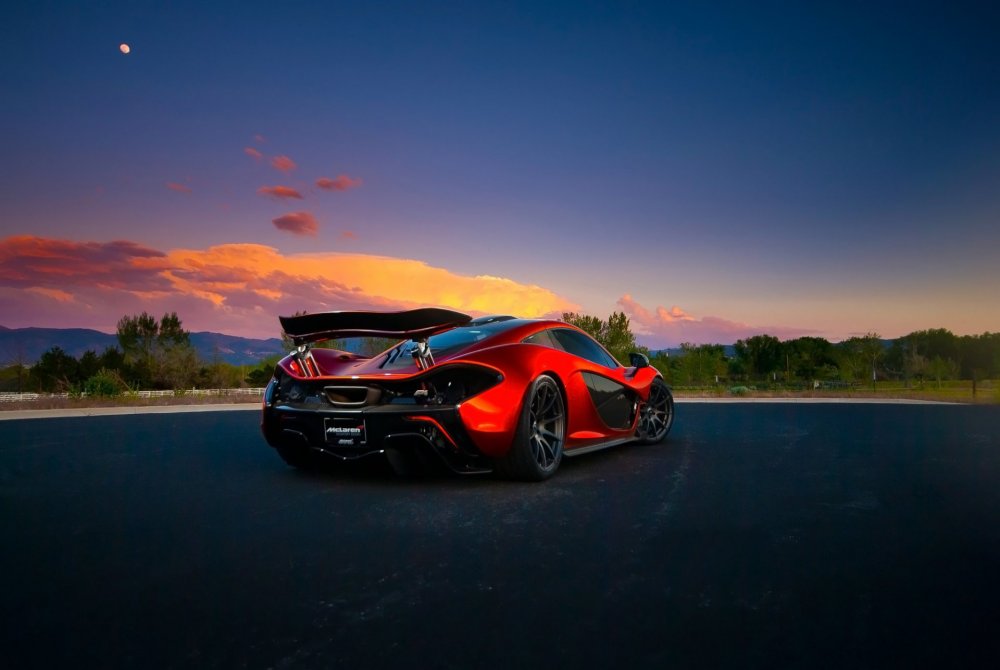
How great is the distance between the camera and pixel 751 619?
2.57 metres

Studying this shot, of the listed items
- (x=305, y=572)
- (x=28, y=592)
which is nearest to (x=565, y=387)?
(x=305, y=572)

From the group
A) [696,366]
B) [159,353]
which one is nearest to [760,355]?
[696,366]

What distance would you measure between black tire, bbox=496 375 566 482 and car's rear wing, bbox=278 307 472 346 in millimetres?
896

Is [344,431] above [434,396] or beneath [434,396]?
beneath

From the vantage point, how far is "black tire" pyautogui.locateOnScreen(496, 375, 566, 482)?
544cm

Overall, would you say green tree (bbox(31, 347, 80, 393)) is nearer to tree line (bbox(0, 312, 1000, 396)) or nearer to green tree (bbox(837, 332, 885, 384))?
tree line (bbox(0, 312, 1000, 396))

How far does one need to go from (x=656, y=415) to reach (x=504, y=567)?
545cm

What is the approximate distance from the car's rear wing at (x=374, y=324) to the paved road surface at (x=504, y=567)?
1.20 metres

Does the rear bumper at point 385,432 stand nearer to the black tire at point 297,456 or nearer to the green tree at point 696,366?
the black tire at point 297,456

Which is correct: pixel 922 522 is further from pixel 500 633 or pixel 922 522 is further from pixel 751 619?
pixel 500 633

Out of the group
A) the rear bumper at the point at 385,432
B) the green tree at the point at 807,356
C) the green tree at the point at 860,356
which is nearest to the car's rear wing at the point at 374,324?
the rear bumper at the point at 385,432

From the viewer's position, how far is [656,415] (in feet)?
27.6

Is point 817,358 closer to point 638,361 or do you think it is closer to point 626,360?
point 626,360

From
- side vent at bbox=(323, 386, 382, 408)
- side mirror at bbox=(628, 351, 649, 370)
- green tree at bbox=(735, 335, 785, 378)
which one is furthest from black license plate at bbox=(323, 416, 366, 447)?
green tree at bbox=(735, 335, 785, 378)
